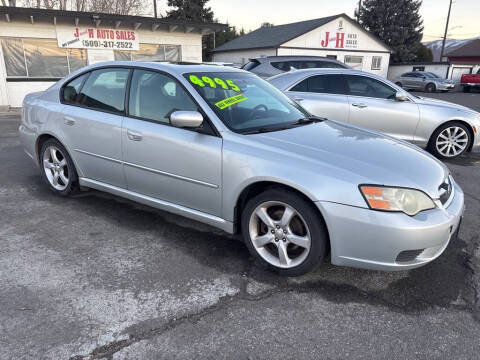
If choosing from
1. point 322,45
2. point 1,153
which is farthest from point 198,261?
point 322,45

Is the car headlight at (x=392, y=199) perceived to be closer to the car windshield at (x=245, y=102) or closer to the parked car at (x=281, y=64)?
the car windshield at (x=245, y=102)

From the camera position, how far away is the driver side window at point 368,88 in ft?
21.4

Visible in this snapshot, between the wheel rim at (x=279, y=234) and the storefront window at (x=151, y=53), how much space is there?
47.3 ft

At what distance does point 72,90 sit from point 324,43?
26.7 meters

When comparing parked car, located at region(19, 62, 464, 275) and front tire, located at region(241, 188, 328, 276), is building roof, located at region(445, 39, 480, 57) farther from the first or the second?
front tire, located at region(241, 188, 328, 276)

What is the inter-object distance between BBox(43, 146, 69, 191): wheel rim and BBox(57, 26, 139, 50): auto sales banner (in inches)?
461

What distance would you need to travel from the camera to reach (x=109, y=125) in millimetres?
3729

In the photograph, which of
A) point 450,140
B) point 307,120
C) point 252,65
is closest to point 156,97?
point 307,120

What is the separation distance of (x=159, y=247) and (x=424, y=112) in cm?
518

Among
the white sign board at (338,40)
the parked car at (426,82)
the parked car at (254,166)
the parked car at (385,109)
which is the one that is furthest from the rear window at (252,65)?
the white sign board at (338,40)

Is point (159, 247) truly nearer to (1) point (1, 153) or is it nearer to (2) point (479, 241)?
(2) point (479, 241)

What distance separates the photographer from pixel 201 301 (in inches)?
103

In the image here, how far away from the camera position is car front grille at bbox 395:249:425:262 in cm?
253

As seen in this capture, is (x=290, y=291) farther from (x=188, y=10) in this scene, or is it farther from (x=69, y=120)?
(x=188, y=10)
